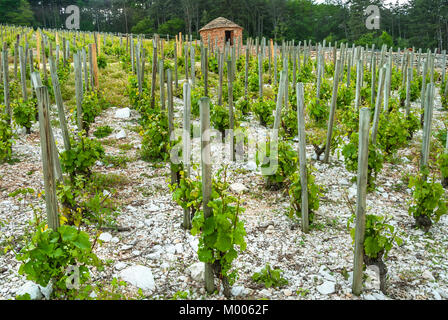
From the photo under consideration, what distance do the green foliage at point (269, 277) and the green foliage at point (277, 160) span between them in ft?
6.20

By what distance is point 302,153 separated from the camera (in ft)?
13.0

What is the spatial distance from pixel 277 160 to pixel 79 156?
8.11 ft

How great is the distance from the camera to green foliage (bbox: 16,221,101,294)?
8.77 ft

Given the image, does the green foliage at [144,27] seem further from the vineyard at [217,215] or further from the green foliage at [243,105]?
the vineyard at [217,215]

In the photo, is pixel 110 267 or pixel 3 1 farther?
pixel 3 1

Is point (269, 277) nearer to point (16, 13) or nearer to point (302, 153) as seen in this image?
point (302, 153)

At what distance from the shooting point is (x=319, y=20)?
5372cm

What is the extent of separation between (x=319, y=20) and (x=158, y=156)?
5304 centimetres

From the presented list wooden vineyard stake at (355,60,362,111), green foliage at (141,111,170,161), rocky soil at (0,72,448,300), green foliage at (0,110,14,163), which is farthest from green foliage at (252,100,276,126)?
green foliage at (0,110,14,163)

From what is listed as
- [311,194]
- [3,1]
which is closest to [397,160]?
[311,194]

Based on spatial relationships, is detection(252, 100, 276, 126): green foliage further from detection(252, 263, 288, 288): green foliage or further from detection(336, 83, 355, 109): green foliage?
detection(252, 263, 288, 288): green foliage

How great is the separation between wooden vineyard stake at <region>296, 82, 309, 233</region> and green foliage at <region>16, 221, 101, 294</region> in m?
2.25

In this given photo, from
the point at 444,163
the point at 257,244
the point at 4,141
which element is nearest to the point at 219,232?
the point at 257,244

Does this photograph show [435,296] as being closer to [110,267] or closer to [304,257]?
[304,257]
